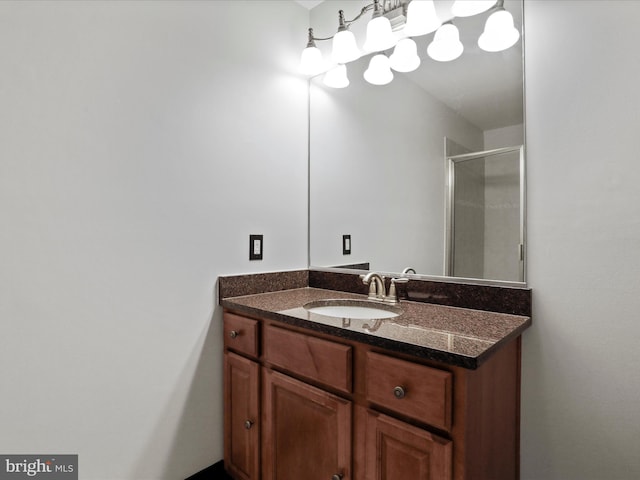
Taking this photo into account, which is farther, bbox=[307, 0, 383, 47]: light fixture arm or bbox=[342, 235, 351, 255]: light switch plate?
bbox=[342, 235, 351, 255]: light switch plate

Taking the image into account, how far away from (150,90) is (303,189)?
2.95ft

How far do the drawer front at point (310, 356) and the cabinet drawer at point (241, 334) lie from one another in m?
0.07

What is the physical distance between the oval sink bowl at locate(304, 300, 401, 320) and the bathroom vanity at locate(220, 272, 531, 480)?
37 millimetres

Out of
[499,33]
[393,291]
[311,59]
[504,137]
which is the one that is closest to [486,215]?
[504,137]

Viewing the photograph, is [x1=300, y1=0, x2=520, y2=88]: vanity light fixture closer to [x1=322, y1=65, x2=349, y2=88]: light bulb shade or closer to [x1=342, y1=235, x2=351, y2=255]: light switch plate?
[x1=322, y1=65, x2=349, y2=88]: light bulb shade

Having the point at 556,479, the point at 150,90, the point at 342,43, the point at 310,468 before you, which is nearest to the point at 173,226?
the point at 150,90

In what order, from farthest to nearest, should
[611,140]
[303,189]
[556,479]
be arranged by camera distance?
[303,189]
[556,479]
[611,140]

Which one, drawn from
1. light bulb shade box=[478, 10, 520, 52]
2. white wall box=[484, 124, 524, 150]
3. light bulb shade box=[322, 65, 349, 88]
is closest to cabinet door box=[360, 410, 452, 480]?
white wall box=[484, 124, 524, 150]

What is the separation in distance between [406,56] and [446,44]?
18 cm

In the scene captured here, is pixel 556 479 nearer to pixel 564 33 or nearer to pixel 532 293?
pixel 532 293

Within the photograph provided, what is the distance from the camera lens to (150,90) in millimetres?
1416

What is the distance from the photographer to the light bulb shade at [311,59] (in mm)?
1852

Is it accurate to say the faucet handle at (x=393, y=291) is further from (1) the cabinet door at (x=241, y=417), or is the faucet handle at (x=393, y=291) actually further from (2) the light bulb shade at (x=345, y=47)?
(2) the light bulb shade at (x=345, y=47)

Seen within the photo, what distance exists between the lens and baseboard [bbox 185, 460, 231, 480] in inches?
61.3
